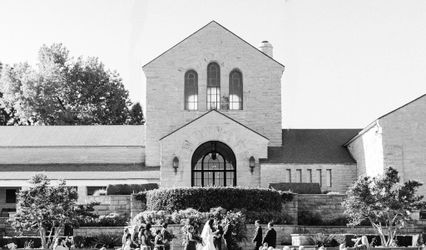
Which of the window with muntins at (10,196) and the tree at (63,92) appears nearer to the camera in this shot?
the window with muntins at (10,196)

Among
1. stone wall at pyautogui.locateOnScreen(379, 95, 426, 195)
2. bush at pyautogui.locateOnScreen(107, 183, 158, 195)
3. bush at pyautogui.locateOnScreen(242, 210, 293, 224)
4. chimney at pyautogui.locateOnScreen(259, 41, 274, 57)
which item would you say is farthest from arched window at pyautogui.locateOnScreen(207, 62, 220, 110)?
bush at pyautogui.locateOnScreen(242, 210, 293, 224)

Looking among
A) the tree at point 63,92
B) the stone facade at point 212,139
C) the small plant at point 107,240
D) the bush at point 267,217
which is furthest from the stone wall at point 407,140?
the tree at point 63,92

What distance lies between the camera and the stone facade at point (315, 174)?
50688 millimetres

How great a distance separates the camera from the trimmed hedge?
138ft

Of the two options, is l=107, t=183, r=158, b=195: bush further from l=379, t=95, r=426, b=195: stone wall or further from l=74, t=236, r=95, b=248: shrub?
l=379, t=95, r=426, b=195: stone wall

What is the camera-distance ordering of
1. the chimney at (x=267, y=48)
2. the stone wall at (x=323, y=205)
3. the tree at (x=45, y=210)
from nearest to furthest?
the tree at (x=45, y=210) → the stone wall at (x=323, y=205) → the chimney at (x=267, y=48)

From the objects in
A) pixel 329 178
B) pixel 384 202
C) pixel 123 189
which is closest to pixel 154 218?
pixel 123 189

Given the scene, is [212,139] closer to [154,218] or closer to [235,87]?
[235,87]

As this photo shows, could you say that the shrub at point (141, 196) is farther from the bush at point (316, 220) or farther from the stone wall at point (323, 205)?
the bush at point (316, 220)

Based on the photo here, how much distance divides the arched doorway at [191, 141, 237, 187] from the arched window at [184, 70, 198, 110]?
3704mm

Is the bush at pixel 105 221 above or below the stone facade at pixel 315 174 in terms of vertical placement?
below

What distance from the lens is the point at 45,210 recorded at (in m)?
38.2

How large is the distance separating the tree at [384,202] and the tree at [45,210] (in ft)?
42.0

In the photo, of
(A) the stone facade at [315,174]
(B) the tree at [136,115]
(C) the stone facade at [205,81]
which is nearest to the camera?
→ (A) the stone facade at [315,174]
